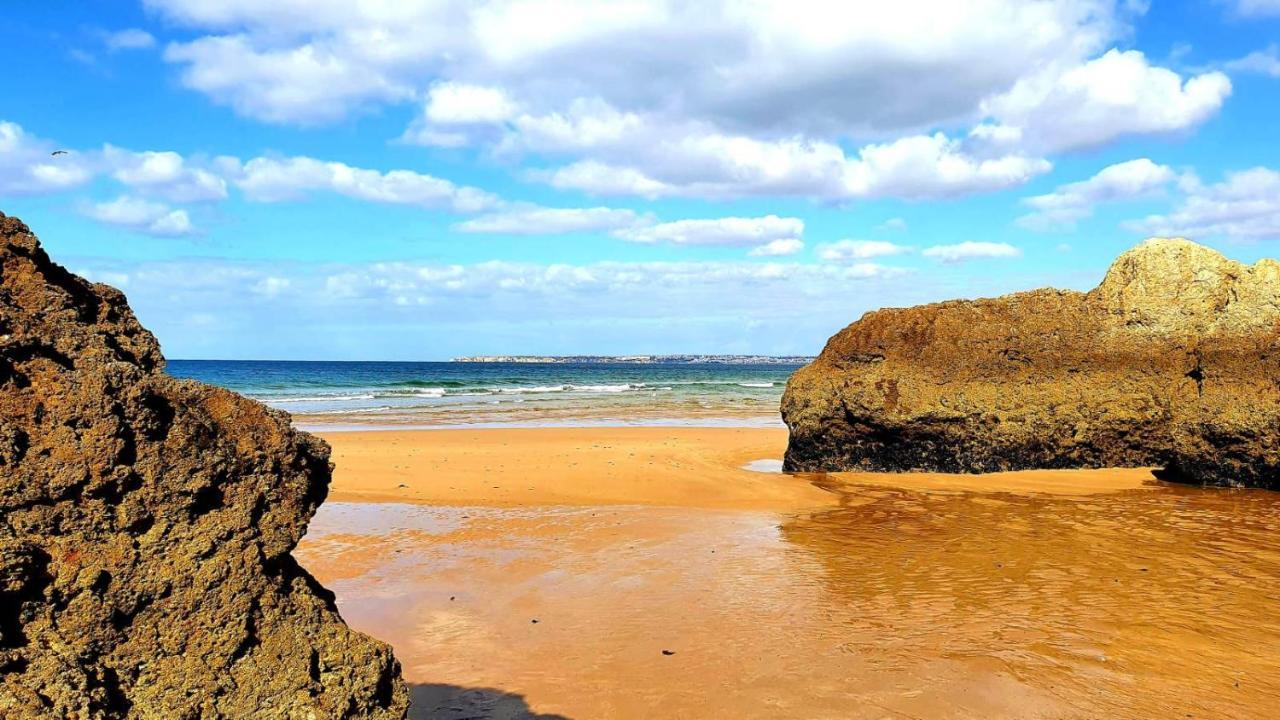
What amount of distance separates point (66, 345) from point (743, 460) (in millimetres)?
13232

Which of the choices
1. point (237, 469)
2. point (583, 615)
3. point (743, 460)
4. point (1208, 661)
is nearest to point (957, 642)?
point (1208, 661)

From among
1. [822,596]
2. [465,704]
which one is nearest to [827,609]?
[822,596]

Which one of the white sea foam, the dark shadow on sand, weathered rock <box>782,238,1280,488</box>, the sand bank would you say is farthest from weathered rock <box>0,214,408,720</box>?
the white sea foam

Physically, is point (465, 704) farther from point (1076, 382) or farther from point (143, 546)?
point (1076, 382)

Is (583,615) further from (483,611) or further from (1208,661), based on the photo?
(1208,661)

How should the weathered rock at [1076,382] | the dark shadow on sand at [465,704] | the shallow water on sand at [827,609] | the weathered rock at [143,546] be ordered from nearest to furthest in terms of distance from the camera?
the weathered rock at [143,546] → the dark shadow on sand at [465,704] → the shallow water on sand at [827,609] → the weathered rock at [1076,382]

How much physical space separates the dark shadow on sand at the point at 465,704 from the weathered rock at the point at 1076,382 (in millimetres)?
9494

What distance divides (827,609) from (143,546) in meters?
4.56

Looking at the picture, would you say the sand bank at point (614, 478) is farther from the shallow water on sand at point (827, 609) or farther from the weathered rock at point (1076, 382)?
the shallow water on sand at point (827, 609)

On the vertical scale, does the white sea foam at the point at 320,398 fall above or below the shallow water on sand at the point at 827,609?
above

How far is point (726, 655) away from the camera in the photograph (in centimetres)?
527

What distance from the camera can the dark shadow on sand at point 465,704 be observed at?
14.6 feet

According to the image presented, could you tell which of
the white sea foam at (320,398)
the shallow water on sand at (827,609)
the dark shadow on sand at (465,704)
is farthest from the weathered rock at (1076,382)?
the white sea foam at (320,398)

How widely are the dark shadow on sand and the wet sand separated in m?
0.02
